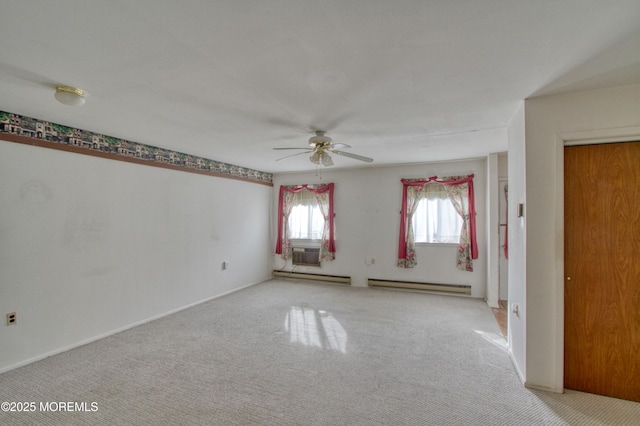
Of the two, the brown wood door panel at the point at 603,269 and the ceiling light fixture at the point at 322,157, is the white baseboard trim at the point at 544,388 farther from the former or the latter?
the ceiling light fixture at the point at 322,157

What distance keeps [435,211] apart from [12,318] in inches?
223

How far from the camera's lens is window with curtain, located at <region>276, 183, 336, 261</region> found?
5840mm

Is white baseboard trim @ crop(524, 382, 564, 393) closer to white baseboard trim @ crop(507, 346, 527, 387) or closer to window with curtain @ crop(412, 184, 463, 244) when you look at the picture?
white baseboard trim @ crop(507, 346, 527, 387)

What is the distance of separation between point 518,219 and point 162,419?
3225 millimetres

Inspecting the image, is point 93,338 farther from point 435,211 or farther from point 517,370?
point 435,211

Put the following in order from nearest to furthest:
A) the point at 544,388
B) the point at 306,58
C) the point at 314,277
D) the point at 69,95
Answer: the point at 306,58
the point at 69,95
the point at 544,388
the point at 314,277

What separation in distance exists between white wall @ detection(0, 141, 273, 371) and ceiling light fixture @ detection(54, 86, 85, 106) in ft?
Answer: 3.52

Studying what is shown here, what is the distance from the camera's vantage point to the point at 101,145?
10.8ft

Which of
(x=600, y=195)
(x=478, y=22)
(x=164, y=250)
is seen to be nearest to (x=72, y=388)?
(x=164, y=250)

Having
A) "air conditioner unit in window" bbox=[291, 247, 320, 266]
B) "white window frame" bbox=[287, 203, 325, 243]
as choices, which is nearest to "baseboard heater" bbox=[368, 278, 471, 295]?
"air conditioner unit in window" bbox=[291, 247, 320, 266]

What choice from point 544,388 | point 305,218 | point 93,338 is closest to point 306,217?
point 305,218

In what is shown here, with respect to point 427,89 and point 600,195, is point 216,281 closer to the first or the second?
point 427,89

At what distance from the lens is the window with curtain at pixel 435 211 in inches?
190

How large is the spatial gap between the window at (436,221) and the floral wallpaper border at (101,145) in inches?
146
